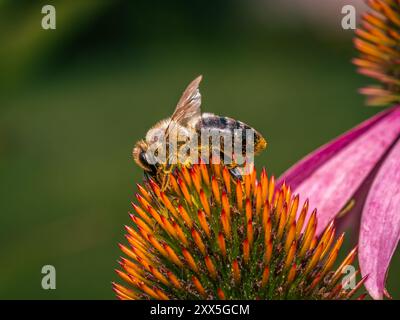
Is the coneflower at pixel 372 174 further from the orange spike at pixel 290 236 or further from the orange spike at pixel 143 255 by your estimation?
the orange spike at pixel 143 255

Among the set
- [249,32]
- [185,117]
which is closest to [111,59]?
[249,32]

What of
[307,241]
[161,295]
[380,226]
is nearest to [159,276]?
[161,295]

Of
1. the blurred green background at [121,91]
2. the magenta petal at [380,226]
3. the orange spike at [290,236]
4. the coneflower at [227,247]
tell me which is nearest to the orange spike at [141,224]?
the coneflower at [227,247]

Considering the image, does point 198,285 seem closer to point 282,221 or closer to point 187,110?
point 282,221

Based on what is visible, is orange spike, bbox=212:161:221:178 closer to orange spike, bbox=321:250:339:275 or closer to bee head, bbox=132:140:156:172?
bee head, bbox=132:140:156:172

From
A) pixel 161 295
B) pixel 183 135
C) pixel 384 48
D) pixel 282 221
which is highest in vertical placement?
pixel 384 48
